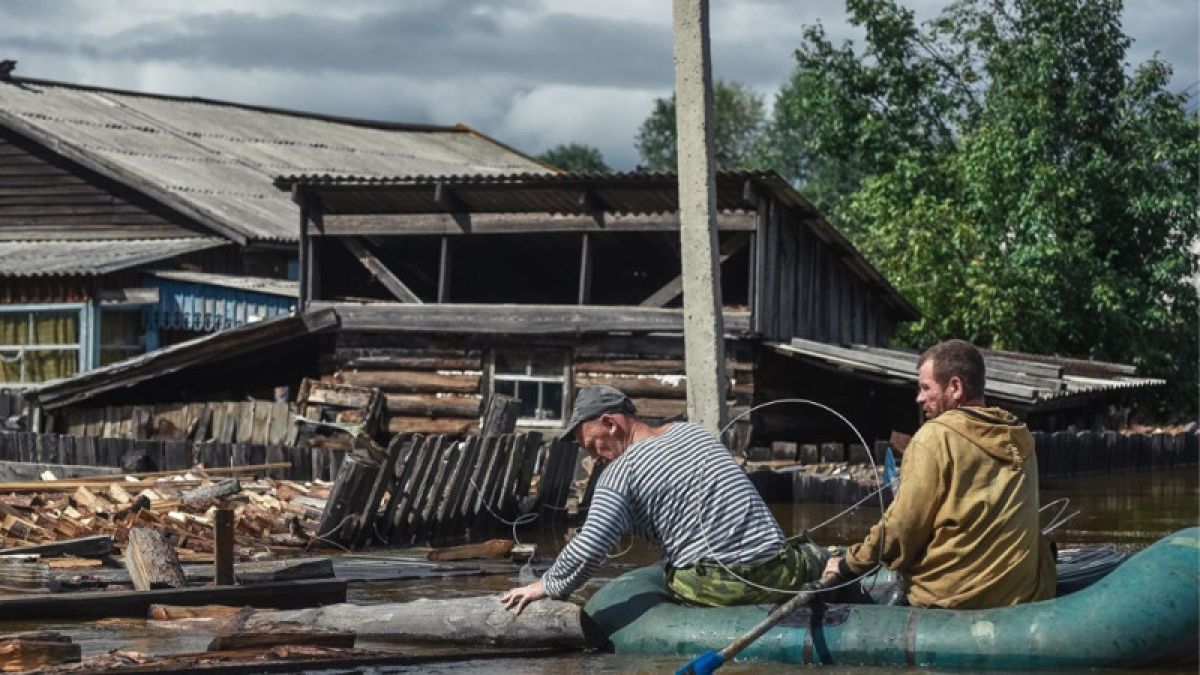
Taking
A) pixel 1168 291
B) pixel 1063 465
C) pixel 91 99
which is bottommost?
pixel 1063 465

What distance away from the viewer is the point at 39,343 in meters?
29.1

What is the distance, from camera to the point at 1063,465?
2423 centimetres

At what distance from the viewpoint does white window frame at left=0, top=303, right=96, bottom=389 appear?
2839cm

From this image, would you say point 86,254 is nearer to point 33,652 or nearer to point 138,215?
point 138,215

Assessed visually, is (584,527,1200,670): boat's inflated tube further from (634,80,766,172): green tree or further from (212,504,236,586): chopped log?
(634,80,766,172): green tree

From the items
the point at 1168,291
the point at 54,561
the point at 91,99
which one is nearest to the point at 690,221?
the point at 54,561

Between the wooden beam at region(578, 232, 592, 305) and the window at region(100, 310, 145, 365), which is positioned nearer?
the wooden beam at region(578, 232, 592, 305)

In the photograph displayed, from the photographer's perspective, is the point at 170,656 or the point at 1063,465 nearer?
the point at 170,656

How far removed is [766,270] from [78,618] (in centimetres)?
1381

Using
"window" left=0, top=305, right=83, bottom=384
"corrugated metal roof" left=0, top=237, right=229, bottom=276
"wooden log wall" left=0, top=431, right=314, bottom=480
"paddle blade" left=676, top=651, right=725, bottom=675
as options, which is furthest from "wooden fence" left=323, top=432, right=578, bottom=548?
"window" left=0, top=305, right=83, bottom=384

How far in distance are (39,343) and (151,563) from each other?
745 inches

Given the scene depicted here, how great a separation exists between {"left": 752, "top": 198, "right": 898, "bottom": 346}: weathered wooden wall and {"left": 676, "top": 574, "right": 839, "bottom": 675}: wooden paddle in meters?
14.2

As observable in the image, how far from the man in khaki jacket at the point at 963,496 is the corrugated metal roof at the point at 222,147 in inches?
887

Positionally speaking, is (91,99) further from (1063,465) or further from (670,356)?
(1063,465)
